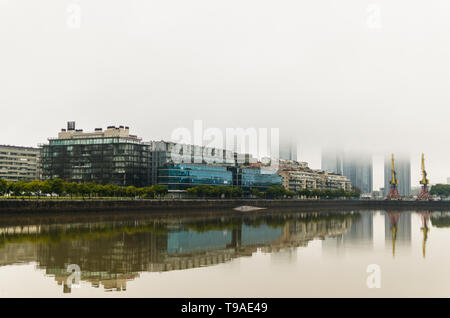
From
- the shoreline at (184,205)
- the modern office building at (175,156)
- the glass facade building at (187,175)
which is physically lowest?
the shoreline at (184,205)

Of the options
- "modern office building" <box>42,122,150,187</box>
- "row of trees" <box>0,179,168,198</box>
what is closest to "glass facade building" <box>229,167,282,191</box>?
"modern office building" <box>42,122,150,187</box>

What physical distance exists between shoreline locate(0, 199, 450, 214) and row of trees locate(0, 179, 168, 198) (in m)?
8.36

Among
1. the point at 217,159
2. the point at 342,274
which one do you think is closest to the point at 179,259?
the point at 342,274

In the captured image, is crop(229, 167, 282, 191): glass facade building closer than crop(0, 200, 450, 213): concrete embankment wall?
No

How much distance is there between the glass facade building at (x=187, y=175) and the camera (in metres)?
128

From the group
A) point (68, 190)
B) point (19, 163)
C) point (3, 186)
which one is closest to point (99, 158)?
point (68, 190)

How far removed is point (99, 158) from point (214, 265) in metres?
101

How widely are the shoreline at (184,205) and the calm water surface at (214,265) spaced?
65.5 ft

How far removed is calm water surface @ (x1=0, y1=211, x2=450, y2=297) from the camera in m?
23.8

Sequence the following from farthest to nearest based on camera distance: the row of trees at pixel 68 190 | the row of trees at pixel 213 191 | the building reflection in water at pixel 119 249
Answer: the row of trees at pixel 213 191 < the row of trees at pixel 68 190 < the building reflection in water at pixel 119 249

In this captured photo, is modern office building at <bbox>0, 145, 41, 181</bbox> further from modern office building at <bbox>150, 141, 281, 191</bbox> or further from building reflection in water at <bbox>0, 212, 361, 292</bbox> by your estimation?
building reflection in water at <bbox>0, 212, 361, 292</bbox>

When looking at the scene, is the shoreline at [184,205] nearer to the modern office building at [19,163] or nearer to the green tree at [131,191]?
the green tree at [131,191]

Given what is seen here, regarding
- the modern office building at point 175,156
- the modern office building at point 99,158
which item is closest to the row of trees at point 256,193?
the modern office building at point 175,156
